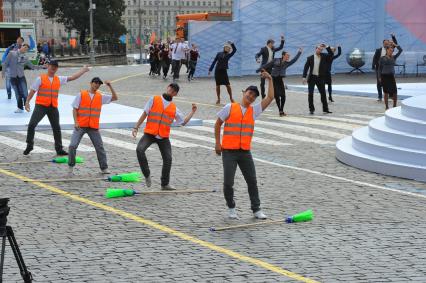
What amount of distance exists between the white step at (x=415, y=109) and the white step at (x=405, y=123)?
9 cm

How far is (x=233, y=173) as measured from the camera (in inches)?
445

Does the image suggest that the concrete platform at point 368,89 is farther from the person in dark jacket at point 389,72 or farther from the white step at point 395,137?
the white step at point 395,137

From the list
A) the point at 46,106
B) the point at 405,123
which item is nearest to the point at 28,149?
the point at 46,106

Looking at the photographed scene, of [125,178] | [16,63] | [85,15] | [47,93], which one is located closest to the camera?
[125,178]

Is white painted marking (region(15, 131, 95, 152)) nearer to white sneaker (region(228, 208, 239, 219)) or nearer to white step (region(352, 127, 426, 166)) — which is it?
white step (region(352, 127, 426, 166))

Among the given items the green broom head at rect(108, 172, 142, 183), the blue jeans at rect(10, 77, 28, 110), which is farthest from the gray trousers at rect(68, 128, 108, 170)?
the blue jeans at rect(10, 77, 28, 110)

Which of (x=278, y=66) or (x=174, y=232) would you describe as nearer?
(x=174, y=232)

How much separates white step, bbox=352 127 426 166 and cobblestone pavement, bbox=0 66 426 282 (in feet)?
1.50

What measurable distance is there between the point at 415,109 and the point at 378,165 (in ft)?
4.95

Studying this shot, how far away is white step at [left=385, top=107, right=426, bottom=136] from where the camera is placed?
15562mm

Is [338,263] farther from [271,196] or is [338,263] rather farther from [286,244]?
[271,196]

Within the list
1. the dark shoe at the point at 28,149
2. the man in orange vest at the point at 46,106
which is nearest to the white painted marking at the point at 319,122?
the man in orange vest at the point at 46,106

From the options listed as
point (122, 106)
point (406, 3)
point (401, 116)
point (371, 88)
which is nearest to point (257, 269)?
point (401, 116)

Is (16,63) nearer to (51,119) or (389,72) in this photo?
(51,119)
